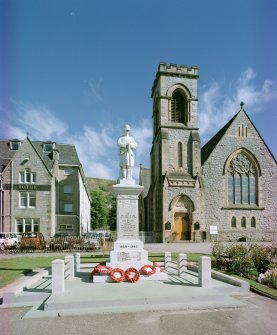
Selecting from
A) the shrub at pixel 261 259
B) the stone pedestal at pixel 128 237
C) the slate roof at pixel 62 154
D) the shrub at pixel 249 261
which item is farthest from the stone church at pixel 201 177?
the stone pedestal at pixel 128 237

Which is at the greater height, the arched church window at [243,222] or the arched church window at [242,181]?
the arched church window at [242,181]

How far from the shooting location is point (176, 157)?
36031 millimetres

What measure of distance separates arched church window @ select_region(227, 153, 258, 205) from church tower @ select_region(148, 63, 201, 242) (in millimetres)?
4569

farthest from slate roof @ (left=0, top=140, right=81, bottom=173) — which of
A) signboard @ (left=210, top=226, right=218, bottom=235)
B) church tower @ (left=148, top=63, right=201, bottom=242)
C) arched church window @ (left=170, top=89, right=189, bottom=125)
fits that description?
signboard @ (left=210, top=226, right=218, bottom=235)

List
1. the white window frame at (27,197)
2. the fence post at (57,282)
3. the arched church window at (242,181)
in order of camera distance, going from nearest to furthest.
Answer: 1. the fence post at (57,282)
2. the white window frame at (27,197)
3. the arched church window at (242,181)

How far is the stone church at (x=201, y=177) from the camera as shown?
113ft

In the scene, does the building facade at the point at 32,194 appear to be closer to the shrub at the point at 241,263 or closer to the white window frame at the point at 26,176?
the white window frame at the point at 26,176

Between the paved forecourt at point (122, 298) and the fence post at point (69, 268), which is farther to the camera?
the fence post at point (69, 268)

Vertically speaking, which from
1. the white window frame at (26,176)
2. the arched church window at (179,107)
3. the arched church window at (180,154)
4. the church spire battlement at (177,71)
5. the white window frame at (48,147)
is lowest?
the white window frame at (26,176)

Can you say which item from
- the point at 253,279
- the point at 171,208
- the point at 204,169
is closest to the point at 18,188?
the point at 171,208

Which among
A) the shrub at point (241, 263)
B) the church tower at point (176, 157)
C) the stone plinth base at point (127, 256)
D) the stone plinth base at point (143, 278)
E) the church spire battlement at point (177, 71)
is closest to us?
the stone plinth base at point (143, 278)

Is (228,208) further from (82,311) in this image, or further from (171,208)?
(82,311)

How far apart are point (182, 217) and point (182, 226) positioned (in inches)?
39.3

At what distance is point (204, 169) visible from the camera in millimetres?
36281
